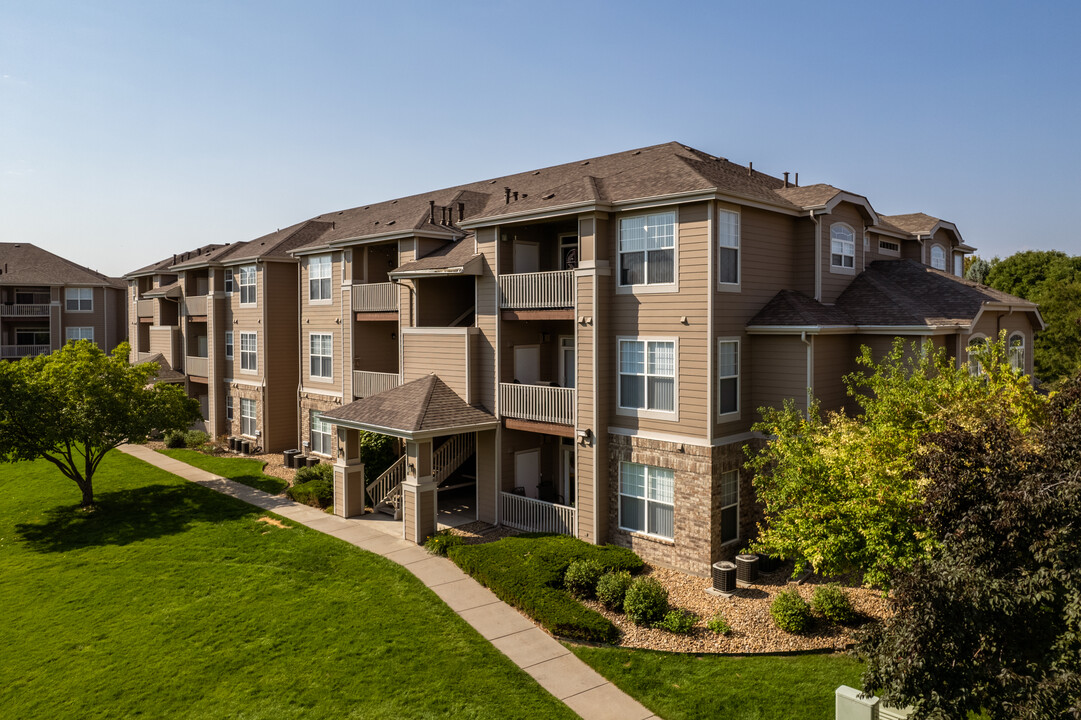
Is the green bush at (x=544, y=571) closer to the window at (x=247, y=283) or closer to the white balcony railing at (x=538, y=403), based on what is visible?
the white balcony railing at (x=538, y=403)

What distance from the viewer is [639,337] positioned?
18.3 m

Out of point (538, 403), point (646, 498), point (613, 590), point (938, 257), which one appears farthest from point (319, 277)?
point (938, 257)

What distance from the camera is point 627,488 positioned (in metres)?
18.6

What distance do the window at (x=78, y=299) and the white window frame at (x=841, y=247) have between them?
56.5 metres

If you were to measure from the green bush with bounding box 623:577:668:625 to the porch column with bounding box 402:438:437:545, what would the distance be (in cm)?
723

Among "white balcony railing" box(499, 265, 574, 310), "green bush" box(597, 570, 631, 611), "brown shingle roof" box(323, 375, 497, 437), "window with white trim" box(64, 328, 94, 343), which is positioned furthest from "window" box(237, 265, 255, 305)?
"window with white trim" box(64, 328, 94, 343)

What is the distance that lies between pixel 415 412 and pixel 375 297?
780 centimetres

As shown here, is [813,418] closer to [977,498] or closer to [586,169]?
[977,498]

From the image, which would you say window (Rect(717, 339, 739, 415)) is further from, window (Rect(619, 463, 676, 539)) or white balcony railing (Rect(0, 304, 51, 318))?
white balcony railing (Rect(0, 304, 51, 318))

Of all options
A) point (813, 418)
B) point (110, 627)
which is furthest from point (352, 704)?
point (813, 418)

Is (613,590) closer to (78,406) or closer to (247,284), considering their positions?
(78,406)

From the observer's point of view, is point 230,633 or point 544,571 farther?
point 544,571

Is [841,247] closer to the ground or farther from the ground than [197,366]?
farther from the ground

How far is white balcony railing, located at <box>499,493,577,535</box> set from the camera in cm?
1952
